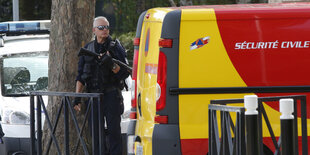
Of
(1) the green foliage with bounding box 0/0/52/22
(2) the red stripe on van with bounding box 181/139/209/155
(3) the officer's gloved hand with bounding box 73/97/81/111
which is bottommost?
(2) the red stripe on van with bounding box 181/139/209/155

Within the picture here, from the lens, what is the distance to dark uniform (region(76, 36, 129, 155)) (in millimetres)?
8242

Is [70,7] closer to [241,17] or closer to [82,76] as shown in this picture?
[82,76]

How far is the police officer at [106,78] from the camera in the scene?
8.23m

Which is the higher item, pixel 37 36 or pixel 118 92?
pixel 37 36

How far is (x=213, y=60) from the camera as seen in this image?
255 inches

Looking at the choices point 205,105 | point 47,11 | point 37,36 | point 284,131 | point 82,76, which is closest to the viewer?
point 284,131

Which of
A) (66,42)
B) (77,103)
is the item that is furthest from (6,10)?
(77,103)

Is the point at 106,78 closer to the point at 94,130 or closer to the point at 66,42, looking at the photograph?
the point at 66,42

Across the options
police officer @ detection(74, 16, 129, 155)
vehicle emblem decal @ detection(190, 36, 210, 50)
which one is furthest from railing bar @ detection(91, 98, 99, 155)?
vehicle emblem decal @ detection(190, 36, 210, 50)

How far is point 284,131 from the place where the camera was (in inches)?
186

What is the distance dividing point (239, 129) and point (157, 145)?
5.64ft

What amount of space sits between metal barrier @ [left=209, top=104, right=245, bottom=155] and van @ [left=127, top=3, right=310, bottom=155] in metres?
0.85

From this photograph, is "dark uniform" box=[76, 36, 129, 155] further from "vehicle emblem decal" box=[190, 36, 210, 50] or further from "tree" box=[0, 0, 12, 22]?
"tree" box=[0, 0, 12, 22]

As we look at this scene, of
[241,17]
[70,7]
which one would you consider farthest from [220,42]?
[70,7]
